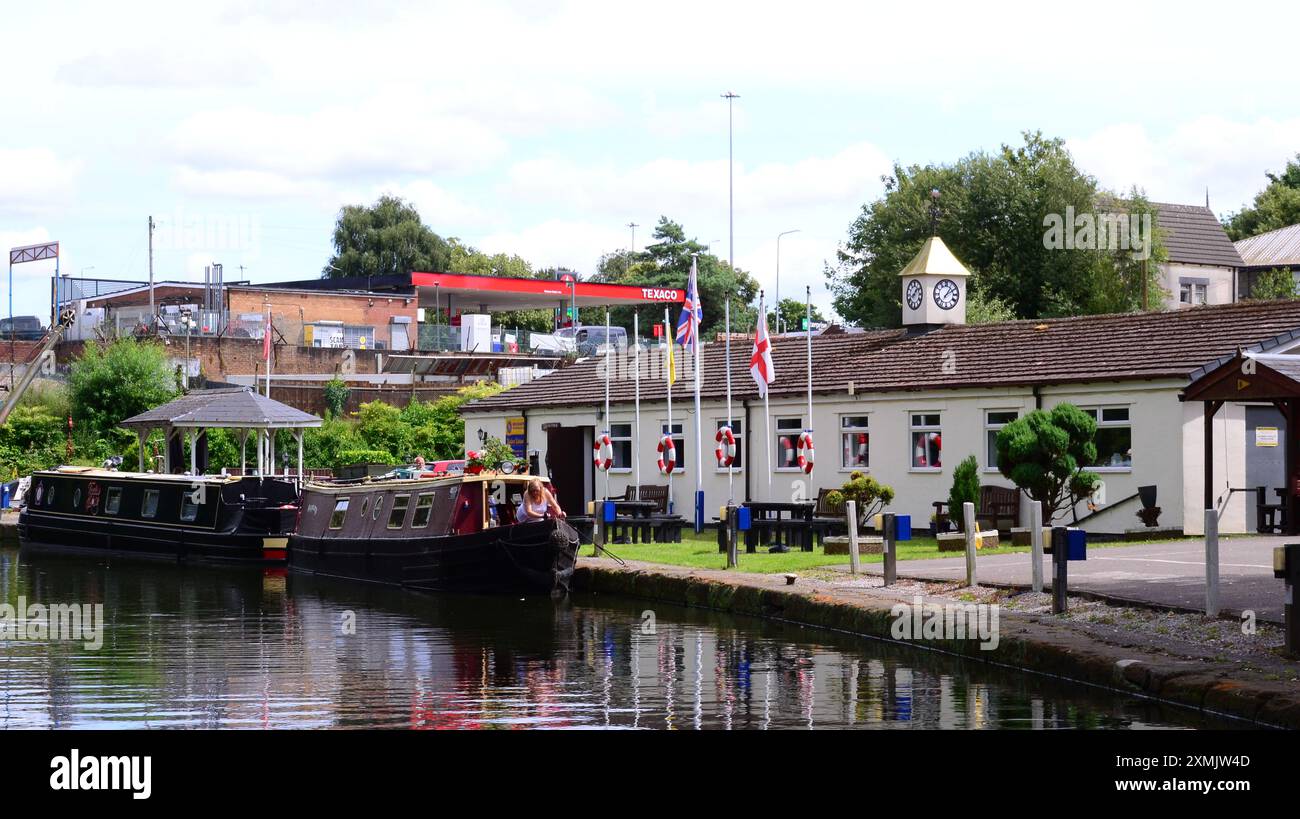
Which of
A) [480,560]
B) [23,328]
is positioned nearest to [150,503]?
[480,560]

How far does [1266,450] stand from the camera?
28516 mm

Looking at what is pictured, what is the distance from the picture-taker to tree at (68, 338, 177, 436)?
172ft

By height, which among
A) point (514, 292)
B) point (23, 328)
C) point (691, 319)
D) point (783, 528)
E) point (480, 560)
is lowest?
point (480, 560)

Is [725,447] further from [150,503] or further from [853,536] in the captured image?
[150,503]

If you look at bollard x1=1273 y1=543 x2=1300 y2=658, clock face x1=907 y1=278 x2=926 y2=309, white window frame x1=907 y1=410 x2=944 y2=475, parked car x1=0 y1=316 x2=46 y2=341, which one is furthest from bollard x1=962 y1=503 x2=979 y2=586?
parked car x1=0 y1=316 x2=46 y2=341

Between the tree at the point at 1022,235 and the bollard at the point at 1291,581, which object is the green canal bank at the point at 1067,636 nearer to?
the bollard at the point at 1291,581

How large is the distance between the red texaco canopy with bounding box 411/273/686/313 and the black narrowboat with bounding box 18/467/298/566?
30.2 meters

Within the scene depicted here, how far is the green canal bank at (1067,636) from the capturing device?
527 inches

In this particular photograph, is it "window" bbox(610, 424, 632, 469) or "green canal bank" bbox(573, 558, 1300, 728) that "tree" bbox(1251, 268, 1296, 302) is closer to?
"window" bbox(610, 424, 632, 469)

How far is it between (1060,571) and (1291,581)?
398cm

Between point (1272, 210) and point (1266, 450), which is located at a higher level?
point (1272, 210)
